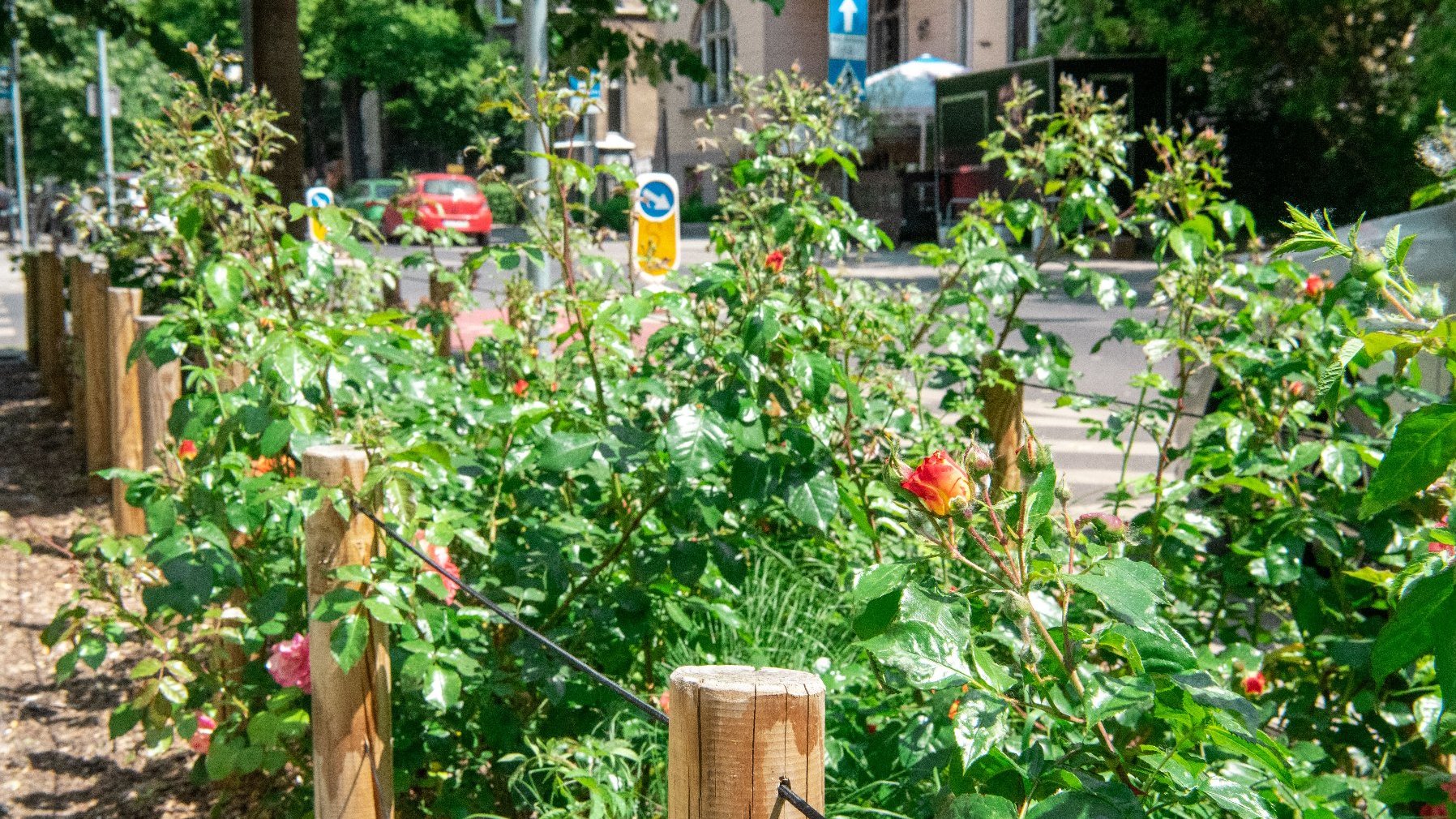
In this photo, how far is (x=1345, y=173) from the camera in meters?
21.9

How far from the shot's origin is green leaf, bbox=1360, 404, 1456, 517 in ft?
3.94

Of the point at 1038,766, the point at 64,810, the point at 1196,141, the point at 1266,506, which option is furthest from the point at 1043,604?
the point at 64,810

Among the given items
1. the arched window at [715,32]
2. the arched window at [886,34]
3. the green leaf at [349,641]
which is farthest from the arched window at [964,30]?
the green leaf at [349,641]

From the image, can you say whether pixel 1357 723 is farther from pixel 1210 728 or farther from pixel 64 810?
pixel 64 810

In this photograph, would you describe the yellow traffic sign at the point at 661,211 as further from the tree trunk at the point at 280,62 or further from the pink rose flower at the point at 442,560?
the pink rose flower at the point at 442,560

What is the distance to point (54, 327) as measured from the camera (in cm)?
862

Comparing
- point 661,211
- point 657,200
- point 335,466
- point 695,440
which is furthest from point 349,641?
point 657,200

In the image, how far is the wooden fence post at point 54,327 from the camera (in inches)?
336

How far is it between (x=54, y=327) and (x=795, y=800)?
8437 mm

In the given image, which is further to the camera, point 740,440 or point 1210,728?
point 740,440

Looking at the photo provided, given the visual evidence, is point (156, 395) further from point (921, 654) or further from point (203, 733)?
point (921, 654)

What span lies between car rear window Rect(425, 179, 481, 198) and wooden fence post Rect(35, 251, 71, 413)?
20502 millimetres

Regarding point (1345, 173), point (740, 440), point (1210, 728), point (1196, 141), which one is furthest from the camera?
point (1345, 173)

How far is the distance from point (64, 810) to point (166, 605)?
964 mm
